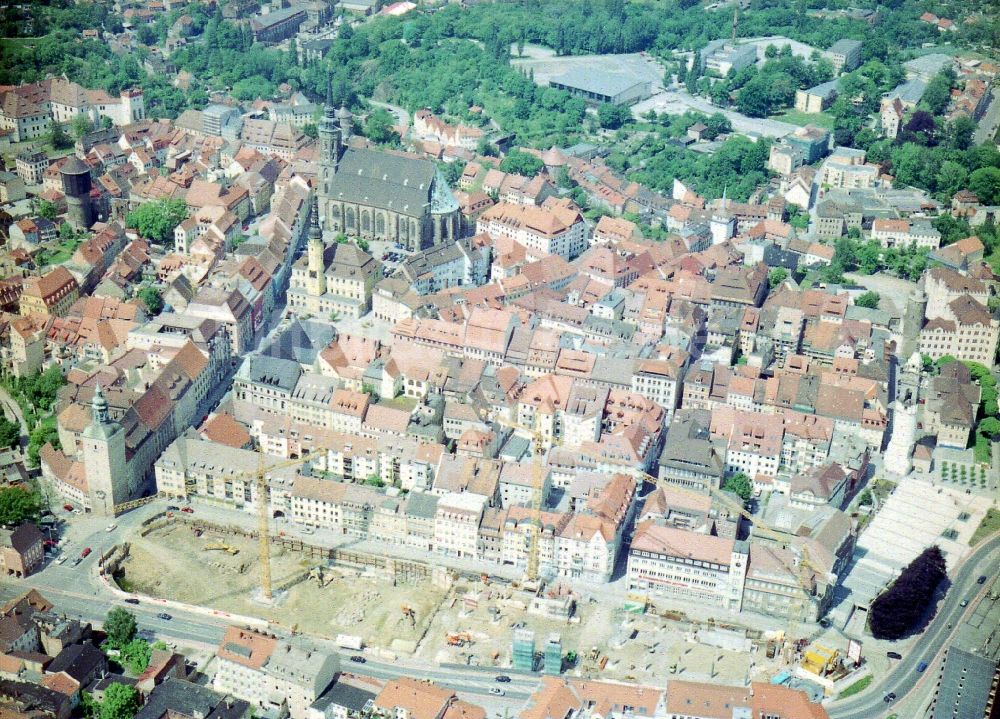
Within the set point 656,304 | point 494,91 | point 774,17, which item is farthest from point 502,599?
point 774,17

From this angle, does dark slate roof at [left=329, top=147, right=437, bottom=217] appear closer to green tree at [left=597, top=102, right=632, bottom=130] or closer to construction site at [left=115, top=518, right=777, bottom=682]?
green tree at [left=597, top=102, right=632, bottom=130]

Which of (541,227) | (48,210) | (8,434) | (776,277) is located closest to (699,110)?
(541,227)

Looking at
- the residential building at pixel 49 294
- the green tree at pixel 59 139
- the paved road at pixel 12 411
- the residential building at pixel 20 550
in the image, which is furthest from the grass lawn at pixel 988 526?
the green tree at pixel 59 139

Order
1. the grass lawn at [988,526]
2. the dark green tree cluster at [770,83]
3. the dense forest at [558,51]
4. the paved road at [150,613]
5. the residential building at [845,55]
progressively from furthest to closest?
the residential building at [845,55] < the dark green tree cluster at [770,83] < the dense forest at [558,51] < the grass lawn at [988,526] < the paved road at [150,613]

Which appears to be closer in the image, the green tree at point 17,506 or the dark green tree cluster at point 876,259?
the green tree at point 17,506

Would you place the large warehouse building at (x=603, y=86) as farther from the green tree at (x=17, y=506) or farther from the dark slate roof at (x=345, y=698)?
the dark slate roof at (x=345, y=698)

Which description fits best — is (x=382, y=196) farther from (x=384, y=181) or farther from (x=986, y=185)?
(x=986, y=185)

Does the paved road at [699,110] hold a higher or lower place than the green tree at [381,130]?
lower
